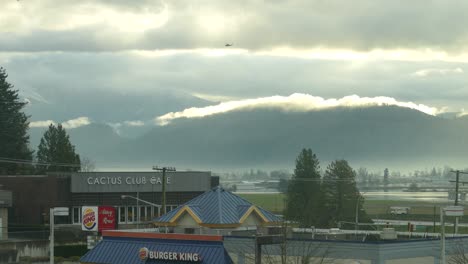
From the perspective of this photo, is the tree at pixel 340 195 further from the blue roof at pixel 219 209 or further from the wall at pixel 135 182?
the blue roof at pixel 219 209

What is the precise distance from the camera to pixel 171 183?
133m

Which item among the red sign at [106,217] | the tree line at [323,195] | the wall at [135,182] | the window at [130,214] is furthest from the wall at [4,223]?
the tree line at [323,195]

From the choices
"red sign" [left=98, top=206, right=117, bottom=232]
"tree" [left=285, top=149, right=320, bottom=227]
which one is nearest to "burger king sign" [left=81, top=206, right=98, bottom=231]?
"red sign" [left=98, top=206, right=117, bottom=232]

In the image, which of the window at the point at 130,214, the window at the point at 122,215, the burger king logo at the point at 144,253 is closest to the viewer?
the burger king logo at the point at 144,253

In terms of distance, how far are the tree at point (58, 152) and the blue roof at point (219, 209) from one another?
9635 centimetres

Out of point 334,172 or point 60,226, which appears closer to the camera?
point 60,226

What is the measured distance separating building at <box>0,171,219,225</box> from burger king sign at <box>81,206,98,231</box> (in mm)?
→ 22313

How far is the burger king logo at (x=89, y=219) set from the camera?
97000mm

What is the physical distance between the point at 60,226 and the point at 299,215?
47.4 metres

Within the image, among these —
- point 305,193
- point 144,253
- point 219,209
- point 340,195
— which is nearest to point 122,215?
point 305,193

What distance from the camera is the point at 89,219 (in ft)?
319

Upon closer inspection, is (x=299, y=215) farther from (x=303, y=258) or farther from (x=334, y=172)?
(x=303, y=258)

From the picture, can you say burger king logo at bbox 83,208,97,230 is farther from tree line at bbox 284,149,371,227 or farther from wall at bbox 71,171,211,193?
tree line at bbox 284,149,371,227

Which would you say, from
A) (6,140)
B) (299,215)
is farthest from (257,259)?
(6,140)
